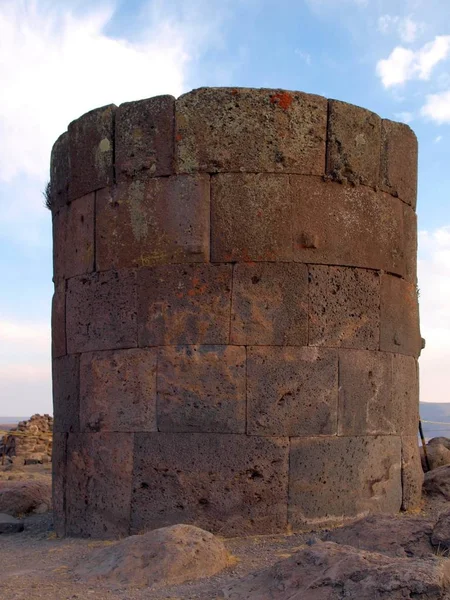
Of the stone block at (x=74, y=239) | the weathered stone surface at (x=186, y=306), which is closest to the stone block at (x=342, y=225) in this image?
the weathered stone surface at (x=186, y=306)

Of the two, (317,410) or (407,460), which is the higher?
(317,410)

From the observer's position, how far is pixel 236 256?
6.11 metres

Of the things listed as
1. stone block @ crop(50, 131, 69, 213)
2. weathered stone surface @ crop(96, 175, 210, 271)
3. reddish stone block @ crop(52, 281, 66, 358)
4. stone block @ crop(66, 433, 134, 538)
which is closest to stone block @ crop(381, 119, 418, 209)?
weathered stone surface @ crop(96, 175, 210, 271)

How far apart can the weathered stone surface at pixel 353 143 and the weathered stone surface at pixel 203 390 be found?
1.69 metres

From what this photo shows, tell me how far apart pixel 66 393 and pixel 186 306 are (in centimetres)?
149

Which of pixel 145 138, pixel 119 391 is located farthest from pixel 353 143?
pixel 119 391

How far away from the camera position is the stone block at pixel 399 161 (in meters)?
6.73

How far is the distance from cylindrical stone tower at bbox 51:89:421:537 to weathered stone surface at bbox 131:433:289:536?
10mm

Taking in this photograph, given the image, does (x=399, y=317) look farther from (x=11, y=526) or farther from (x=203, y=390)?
(x=11, y=526)

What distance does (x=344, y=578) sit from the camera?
374 centimetres

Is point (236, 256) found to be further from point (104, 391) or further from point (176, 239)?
point (104, 391)

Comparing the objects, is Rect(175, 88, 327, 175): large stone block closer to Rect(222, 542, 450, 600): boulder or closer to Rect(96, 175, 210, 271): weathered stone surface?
Rect(96, 175, 210, 271): weathered stone surface

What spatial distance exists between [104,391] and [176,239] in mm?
1335

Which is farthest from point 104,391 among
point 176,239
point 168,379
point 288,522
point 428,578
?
point 428,578
